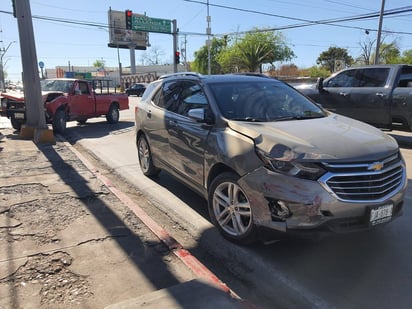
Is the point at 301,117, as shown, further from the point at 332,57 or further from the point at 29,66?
the point at 332,57

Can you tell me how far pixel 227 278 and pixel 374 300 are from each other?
1222mm

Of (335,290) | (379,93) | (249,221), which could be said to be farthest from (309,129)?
(379,93)

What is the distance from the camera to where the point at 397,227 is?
4414 mm

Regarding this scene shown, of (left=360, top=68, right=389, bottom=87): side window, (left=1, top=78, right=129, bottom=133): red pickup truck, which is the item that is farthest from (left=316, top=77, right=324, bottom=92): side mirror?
(left=1, top=78, right=129, bottom=133): red pickup truck

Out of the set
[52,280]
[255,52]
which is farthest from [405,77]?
[255,52]

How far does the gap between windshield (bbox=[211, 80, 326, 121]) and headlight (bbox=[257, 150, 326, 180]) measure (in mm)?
945

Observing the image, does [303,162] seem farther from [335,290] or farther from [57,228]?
[57,228]

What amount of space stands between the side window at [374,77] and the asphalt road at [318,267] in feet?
17.7

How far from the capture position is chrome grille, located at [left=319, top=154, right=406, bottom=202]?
3228mm

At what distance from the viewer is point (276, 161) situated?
11.1ft

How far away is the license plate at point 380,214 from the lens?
335 centimetres

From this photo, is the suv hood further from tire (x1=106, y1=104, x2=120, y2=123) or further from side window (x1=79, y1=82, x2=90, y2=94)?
tire (x1=106, y1=104, x2=120, y2=123)

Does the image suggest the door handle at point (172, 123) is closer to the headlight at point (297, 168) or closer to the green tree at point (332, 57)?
the headlight at point (297, 168)

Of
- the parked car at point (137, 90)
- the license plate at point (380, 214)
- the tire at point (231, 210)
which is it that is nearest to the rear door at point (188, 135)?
the tire at point (231, 210)
